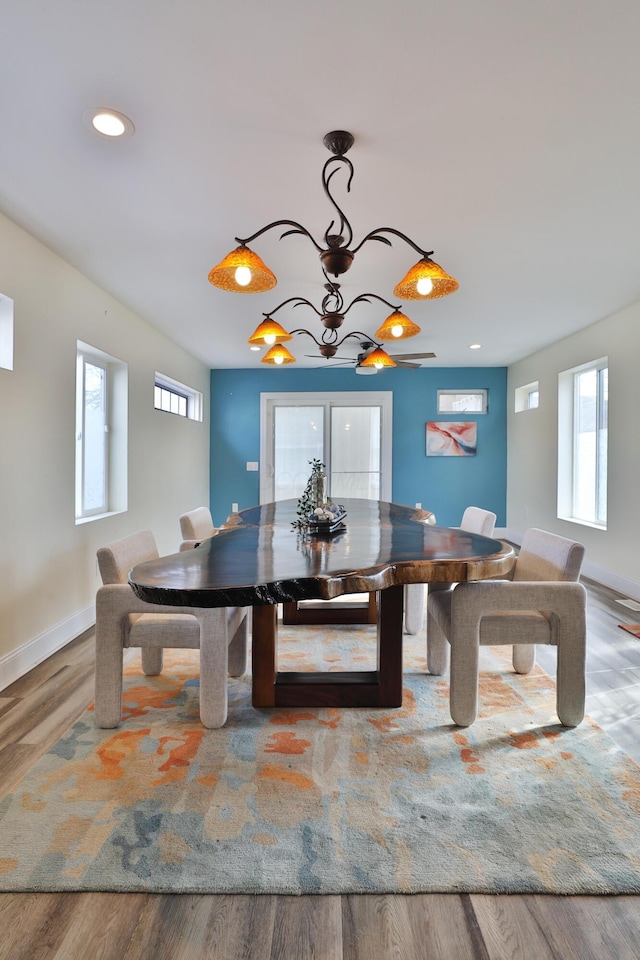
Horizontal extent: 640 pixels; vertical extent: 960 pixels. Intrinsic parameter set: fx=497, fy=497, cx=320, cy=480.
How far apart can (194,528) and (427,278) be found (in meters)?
1.86

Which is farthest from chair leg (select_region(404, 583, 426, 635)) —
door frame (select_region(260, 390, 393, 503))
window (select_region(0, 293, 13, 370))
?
door frame (select_region(260, 390, 393, 503))

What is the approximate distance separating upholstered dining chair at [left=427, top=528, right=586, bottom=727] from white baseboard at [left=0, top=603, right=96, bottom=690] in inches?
87.4

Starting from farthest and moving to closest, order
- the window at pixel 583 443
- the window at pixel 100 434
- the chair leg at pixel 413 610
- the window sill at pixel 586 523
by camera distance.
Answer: the window at pixel 583 443, the window sill at pixel 586 523, the window at pixel 100 434, the chair leg at pixel 413 610

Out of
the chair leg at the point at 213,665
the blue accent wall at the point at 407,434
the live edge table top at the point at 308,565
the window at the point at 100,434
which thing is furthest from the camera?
the blue accent wall at the point at 407,434

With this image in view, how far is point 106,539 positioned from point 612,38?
3.85 metres

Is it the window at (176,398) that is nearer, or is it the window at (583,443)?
the window at (583,443)

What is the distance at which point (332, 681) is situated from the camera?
2.29 m

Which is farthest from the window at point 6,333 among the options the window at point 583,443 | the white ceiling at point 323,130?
the window at point 583,443

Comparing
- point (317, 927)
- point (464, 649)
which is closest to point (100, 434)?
point (464, 649)

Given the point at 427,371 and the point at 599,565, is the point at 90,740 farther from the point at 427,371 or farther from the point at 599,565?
the point at 427,371

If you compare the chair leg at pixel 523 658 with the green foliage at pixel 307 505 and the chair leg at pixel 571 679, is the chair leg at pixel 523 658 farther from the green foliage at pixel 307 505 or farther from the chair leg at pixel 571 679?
the green foliage at pixel 307 505

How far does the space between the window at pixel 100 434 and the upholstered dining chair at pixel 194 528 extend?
3.20 ft

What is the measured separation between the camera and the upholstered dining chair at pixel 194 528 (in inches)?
108

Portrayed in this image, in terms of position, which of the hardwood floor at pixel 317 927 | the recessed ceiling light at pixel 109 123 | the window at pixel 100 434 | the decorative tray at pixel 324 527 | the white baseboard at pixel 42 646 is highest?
the recessed ceiling light at pixel 109 123
